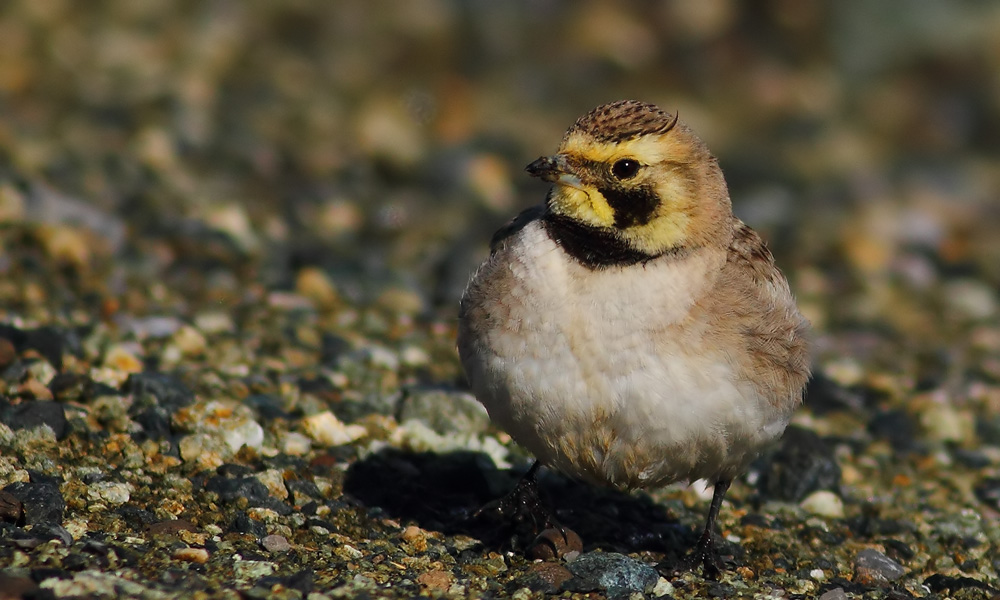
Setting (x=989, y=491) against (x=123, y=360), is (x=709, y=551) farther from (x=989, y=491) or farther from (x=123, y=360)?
(x=123, y=360)

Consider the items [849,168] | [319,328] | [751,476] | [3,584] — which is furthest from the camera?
[849,168]

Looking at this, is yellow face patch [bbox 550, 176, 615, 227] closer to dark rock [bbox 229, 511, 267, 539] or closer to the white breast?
the white breast

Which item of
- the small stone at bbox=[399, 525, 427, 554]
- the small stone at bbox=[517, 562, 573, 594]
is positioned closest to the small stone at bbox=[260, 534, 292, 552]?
the small stone at bbox=[399, 525, 427, 554]

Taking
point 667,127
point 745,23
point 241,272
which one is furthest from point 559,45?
point 667,127

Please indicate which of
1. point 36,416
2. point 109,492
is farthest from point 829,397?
point 36,416

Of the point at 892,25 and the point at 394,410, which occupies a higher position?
the point at 892,25

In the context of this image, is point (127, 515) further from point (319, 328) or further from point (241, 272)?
point (241, 272)

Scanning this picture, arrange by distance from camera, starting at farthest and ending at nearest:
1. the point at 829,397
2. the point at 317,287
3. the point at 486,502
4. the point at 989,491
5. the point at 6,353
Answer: the point at 317,287
the point at 829,397
the point at 989,491
the point at 6,353
the point at 486,502

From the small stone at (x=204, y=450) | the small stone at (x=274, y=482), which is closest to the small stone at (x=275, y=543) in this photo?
the small stone at (x=274, y=482)
